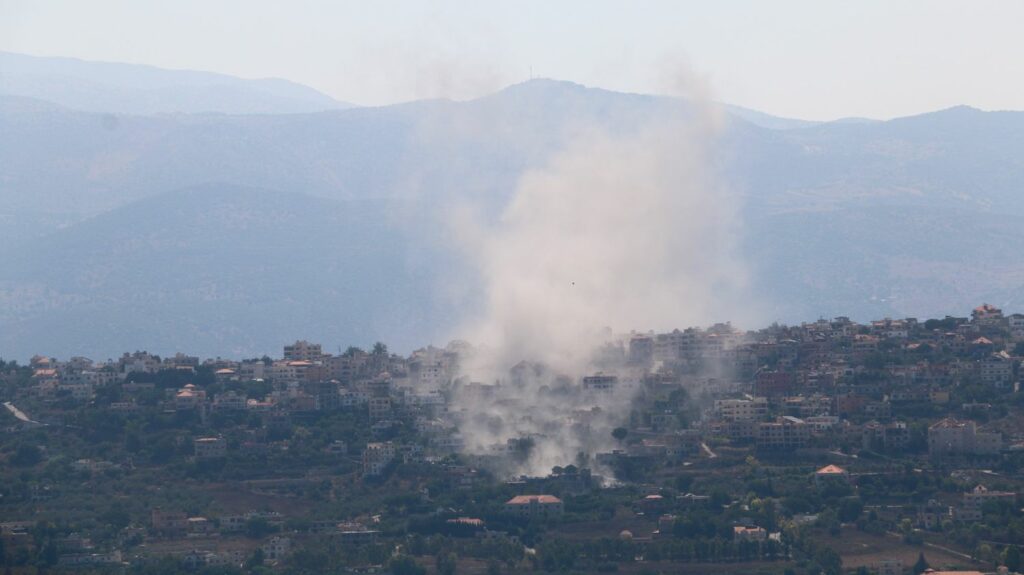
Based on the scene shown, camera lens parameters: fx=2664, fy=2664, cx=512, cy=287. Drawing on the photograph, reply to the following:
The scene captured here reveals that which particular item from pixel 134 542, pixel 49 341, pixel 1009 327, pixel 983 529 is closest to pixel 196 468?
pixel 134 542

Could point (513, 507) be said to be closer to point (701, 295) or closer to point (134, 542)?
point (134, 542)

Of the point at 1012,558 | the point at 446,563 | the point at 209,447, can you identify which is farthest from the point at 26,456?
the point at 1012,558

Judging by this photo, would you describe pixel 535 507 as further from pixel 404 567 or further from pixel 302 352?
pixel 302 352

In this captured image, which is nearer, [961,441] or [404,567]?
[404,567]

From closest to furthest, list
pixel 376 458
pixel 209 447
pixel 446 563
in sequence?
pixel 446 563 < pixel 376 458 < pixel 209 447

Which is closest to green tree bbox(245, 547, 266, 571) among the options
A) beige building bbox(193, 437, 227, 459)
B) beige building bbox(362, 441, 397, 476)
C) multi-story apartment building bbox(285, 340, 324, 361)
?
beige building bbox(362, 441, 397, 476)

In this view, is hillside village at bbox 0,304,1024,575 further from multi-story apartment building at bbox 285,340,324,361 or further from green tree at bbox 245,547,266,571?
multi-story apartment building at bbox 285,340,324,361

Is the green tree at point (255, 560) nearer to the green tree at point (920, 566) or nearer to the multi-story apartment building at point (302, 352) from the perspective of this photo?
the green tree at point (920, 566)

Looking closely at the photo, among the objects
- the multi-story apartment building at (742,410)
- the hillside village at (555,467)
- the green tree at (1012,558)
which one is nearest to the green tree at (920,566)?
the hillside village at (555,467)
